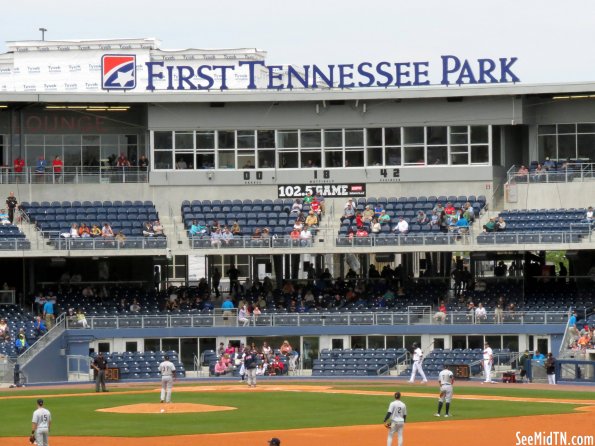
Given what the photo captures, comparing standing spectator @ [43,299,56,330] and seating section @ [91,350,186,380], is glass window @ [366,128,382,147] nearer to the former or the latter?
seating section @ [91,350,186,380]

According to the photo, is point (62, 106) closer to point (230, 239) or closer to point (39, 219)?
point (39, 219)

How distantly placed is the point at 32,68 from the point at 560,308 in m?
59.1

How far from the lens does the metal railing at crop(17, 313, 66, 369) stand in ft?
175

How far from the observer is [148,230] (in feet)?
199

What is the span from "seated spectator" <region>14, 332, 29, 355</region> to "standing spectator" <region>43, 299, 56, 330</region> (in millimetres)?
2264

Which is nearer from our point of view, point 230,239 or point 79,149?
point 230,239

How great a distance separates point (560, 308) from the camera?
5650cm

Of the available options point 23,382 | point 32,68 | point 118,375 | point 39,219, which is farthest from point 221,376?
point 32,68

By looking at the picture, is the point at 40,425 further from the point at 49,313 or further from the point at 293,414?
the point at 49,313

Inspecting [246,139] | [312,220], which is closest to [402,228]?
[312,220]

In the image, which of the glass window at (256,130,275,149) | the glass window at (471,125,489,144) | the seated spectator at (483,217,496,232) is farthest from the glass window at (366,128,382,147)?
the seated spectator at (483,217,496,232)

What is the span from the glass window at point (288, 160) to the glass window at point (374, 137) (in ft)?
11.1

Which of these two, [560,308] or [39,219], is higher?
[39,219]

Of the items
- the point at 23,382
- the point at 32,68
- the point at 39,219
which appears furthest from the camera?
the point at 32,68
